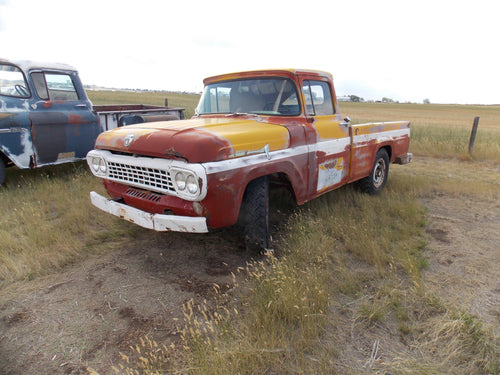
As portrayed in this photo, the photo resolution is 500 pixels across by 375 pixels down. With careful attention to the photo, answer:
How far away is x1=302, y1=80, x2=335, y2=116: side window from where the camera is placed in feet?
14.0

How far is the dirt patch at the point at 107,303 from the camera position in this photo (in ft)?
7.76

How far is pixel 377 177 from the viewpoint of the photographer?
6109 millimetres

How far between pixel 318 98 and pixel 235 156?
1.96 metres

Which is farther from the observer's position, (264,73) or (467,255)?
(264,73)

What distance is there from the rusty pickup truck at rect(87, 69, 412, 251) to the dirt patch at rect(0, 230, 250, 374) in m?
0.54

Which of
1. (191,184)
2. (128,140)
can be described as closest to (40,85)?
(128,140)

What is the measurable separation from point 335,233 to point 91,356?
2.80 m

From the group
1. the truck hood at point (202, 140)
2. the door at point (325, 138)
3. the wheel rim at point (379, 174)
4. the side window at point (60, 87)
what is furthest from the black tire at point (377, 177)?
the side window at point (60, 87)

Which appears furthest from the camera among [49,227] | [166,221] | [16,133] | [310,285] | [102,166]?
[16,133]

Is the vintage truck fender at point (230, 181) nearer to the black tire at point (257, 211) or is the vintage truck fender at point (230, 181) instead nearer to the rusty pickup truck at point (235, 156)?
the rusty pickup truck at point (235, 156)

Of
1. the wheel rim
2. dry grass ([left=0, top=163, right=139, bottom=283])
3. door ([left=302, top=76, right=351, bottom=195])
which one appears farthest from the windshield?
the wheel rim

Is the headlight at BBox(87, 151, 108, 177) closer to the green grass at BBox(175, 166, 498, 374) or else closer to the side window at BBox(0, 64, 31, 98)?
the green grass at BBox(175, 166, 498, 374)

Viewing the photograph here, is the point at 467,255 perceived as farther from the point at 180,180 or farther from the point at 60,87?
the point at 60,87

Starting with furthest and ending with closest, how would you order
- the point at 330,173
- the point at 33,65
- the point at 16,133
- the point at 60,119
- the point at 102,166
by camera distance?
the point at 60,119, the point at 33,65, the point at 16,133, the point at 330,173, the point at 102,166
